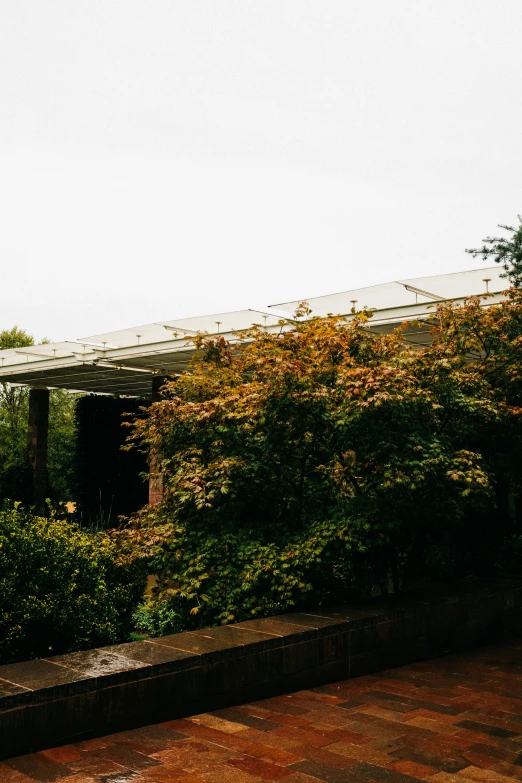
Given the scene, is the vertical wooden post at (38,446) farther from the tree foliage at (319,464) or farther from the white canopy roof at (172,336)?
the tree foliage at (319,464)

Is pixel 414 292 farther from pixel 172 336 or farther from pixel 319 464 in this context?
pixel 172 336

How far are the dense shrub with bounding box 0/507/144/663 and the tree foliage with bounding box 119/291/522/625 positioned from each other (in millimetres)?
968

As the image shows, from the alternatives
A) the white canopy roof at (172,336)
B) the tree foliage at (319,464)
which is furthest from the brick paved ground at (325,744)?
the white canopy roof at (172,336)

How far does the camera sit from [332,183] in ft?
49.0

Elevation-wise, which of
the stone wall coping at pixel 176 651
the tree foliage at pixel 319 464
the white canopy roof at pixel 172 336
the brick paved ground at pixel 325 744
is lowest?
the brick paved ground at pixel 325 744

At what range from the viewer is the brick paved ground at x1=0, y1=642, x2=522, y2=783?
345 centimetres

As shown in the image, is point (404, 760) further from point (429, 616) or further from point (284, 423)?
point (284, 423)

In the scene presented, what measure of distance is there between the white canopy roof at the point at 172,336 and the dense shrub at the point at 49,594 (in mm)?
3006

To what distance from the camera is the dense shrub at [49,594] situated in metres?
4.70

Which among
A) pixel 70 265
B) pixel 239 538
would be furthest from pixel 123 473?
pixel 70 265

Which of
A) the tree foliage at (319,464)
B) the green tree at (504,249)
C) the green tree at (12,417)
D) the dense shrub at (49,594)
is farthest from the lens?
the green tree at (12,417)

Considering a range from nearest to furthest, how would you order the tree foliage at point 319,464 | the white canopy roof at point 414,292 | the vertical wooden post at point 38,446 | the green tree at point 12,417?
1. the tree foliage at point 319,464
2. the white canopy roof at point 414,292
3. the vertical wooden post at point 38,446
4. the green tree at point 12,417

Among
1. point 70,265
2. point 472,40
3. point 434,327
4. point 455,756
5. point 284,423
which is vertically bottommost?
point 455,756

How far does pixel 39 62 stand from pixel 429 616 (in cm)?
796
